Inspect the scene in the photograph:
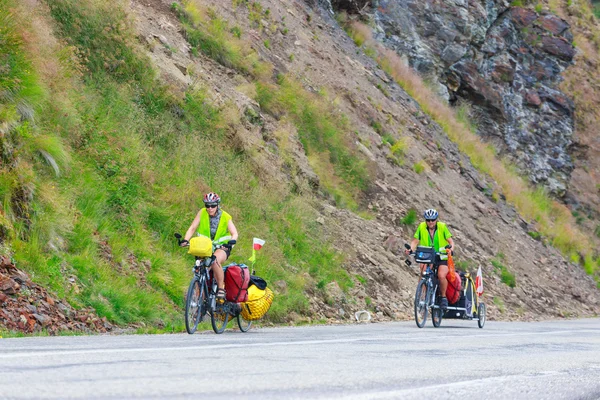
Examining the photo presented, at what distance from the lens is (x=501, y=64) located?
126 ft

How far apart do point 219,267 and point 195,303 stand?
2.01ft

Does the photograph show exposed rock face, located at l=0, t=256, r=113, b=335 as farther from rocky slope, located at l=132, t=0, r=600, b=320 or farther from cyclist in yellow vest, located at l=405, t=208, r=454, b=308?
cyclist in yellow vest, located at l=405, t=208, r=454, b=308

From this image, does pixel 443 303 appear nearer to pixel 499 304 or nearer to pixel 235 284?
pixel 235 284

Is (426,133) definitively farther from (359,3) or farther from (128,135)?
(128,135)

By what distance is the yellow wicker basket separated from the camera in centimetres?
1202

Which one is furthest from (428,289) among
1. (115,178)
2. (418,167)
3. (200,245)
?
(418,167)

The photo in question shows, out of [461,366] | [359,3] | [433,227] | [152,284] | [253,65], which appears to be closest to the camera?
[461,366]

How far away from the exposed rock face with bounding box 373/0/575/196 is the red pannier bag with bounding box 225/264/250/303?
79.6ft

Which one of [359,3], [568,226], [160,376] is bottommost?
[568,226]

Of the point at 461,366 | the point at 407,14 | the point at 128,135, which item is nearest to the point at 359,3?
the point at 407,14

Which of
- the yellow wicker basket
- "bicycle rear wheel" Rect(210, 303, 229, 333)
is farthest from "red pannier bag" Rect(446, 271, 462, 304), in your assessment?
"bicycle rear wheel" Rect(210, 303, 229, 333)

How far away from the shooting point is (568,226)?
35.2m

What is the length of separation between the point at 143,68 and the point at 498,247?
13.5 meters

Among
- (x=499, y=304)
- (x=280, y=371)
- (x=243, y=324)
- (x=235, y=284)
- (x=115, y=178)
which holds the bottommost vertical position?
(x=499, y=304)
